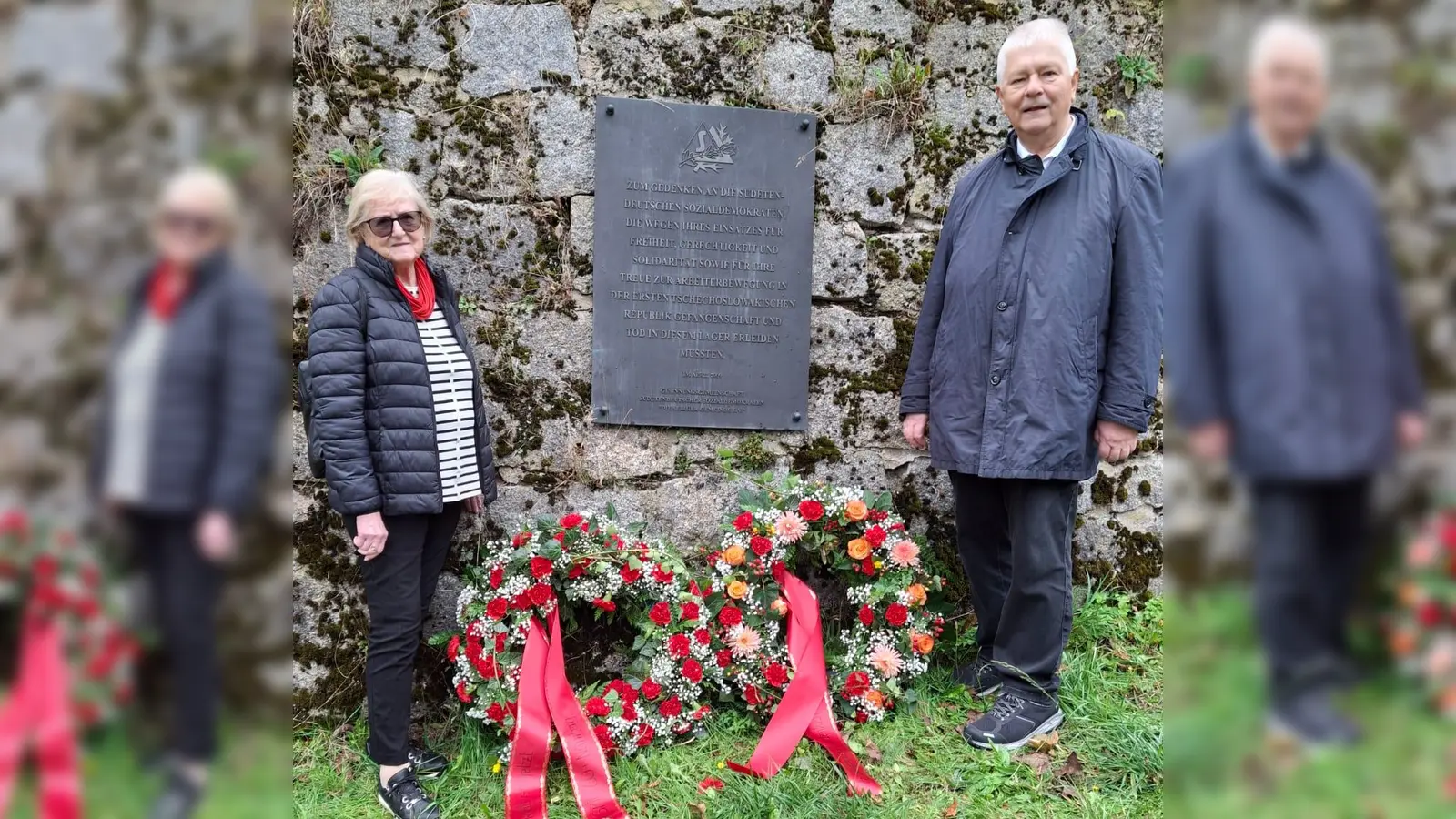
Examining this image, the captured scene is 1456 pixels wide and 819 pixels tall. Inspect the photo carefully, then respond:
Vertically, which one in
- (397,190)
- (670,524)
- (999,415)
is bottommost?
(670,524)

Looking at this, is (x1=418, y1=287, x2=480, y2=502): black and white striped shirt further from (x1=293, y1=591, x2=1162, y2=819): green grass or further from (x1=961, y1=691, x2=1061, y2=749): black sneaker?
(x1=961, y1=691, x2=1061, y2=749): black sneaker

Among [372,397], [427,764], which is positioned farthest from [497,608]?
[372,397]

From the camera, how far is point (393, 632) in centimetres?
264

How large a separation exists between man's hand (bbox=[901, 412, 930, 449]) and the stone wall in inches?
6.5

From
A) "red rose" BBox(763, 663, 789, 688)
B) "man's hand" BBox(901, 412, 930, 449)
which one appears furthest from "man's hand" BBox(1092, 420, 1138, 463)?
"red rose" BBox(763, 663, 789, 688)

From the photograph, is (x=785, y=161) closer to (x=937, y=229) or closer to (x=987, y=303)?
(x=937, y=229)

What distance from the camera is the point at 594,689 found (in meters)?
2.91
